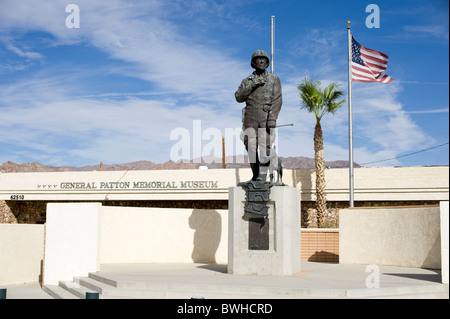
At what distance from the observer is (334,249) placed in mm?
19406

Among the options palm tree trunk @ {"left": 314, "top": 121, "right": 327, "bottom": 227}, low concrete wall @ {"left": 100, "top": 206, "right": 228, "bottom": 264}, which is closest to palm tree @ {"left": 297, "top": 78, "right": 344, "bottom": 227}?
palm tree trunk @ {"left": 314, "top": 121, "right": 327, "bottom": 227}

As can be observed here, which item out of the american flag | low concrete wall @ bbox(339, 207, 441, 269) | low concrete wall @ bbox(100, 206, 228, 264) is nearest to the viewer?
low concrete wall @ bbox(339, 207, 441, 269)

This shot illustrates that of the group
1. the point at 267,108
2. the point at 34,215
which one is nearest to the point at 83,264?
the point at 267,108

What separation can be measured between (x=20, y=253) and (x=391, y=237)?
11.6 m

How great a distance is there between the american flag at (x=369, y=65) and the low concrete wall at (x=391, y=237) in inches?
260

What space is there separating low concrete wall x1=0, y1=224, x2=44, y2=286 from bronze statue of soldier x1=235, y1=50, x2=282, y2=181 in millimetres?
6934

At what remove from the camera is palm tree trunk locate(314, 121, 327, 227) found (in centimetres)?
2642

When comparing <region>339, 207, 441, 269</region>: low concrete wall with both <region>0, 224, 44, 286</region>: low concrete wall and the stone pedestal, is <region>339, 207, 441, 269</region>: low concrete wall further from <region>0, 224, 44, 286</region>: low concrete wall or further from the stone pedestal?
<region>0, 224, 44, 286</region>: low concrete wall

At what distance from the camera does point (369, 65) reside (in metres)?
22.0

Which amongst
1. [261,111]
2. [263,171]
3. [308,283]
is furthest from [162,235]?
[308,283]

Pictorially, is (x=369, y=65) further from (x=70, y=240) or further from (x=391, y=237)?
(x=70, y=240)

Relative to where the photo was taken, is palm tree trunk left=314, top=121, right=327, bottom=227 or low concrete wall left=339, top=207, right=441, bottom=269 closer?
low concrete wall left=339, top=207, right=441, bottom=269

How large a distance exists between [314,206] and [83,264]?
1736cm

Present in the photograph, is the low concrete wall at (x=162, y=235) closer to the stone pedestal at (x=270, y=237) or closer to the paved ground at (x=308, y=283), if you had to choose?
the paved ground at (x=308, y=283)
